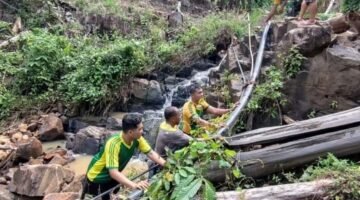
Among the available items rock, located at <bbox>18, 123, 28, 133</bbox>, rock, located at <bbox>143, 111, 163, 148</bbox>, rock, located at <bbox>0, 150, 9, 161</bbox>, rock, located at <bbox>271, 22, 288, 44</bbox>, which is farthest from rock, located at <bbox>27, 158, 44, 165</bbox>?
rock, located at <bbox>271, 22, 288, 44</bbox>

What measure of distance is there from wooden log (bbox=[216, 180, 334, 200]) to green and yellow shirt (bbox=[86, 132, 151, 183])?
3.65 ft

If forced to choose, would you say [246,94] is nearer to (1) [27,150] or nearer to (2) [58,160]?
(2) [58,160]

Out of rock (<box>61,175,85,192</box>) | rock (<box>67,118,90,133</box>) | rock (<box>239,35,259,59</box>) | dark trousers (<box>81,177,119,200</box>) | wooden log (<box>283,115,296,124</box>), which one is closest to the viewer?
dark trousers (<box>81,177,119,200</box>)

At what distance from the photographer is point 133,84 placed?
13359 millimetres

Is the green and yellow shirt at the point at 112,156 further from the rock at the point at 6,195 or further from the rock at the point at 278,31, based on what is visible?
the rock at the point at 278,31

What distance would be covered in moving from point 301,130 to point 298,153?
363mm

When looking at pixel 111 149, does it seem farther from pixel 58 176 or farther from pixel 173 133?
pixel 58 176

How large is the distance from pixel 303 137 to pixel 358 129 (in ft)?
1.97

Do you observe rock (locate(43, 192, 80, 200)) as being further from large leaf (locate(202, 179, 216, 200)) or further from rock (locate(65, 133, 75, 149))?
rock (locate(65, 133, 75, 149))

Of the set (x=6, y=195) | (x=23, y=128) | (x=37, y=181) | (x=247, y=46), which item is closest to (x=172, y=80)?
(x=247, y=46)

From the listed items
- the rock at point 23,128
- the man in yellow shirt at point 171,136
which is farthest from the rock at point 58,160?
the man in yellow shirt at point 171,136

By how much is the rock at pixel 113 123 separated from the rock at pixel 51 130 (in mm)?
1234

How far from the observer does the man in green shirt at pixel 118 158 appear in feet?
15.1

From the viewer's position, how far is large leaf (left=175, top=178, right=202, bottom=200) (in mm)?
4062
